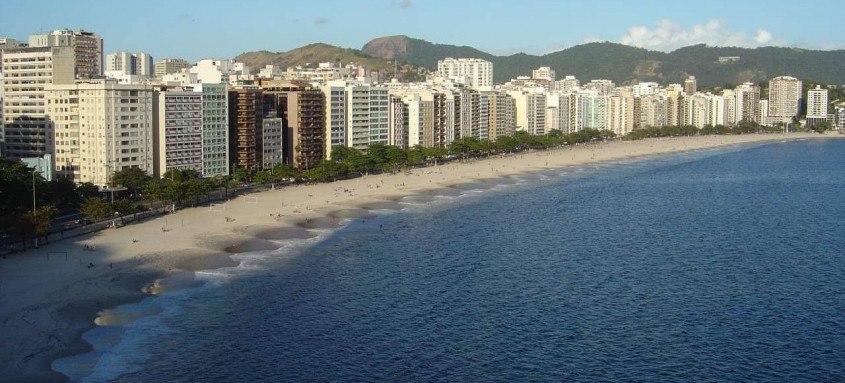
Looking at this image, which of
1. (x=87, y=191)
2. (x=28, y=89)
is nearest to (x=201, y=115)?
(x=28, y=89)

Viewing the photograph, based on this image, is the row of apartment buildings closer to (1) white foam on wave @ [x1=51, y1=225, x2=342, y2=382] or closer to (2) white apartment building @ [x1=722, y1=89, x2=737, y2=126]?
(1) white foam on wave @ [x1=51, y1=225, x2=342, y2=382]

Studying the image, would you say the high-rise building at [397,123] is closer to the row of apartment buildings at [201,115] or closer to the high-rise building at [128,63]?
the row of apartment buildings at [201,115]

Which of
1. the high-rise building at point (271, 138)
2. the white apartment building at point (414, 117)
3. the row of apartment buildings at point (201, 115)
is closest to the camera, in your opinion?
the row of apartment buildings at point (201, 115)

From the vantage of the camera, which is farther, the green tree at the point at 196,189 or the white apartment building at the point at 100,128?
the white apartment building at the point at 100,128

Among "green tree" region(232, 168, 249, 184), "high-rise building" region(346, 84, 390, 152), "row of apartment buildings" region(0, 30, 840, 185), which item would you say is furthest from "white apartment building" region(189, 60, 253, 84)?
"green tree" region(232, 168, 249, 184)

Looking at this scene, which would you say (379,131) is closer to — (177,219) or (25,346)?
(177,219)

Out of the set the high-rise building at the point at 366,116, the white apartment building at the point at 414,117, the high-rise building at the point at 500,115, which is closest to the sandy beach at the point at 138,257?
the high-rise building at the point at 366,116

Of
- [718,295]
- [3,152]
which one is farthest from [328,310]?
[3,152]
